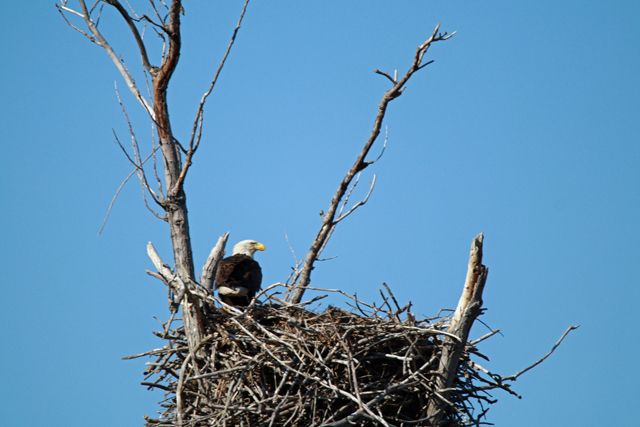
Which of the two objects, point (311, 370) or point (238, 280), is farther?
point (238, 280)

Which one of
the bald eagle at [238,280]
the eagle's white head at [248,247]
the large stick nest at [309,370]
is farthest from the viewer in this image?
the eagle's white head at [248,247]

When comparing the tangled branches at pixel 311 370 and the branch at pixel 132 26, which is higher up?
the branch at pixel 132 26

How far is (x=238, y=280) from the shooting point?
9039 millimetres

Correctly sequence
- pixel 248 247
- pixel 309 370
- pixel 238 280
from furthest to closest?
pixel 248 247
pixel 238 280
pixel 309 370

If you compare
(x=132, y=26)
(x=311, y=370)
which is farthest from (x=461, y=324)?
(x=132, y=26)

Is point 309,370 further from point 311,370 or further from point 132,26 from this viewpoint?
point 132,26

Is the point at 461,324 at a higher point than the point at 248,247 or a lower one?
lower

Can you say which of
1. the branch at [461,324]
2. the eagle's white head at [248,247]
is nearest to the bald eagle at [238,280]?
the eagle's white head at [248,247]

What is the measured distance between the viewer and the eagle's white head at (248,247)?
10.8m

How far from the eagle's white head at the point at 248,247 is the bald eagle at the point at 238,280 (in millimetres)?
1360

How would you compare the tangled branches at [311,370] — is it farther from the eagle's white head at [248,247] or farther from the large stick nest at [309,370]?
the eagle's white head at [248,247]

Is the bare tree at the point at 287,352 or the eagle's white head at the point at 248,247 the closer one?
the bare tree at the point at 287,352

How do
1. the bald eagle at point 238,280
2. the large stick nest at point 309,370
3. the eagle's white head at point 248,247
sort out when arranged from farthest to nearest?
the eagle's white head at point 248,247 < the bald eagle at point 238,280 < the large stick nest at point 309,370

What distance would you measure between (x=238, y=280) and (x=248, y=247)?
1.73 meters
